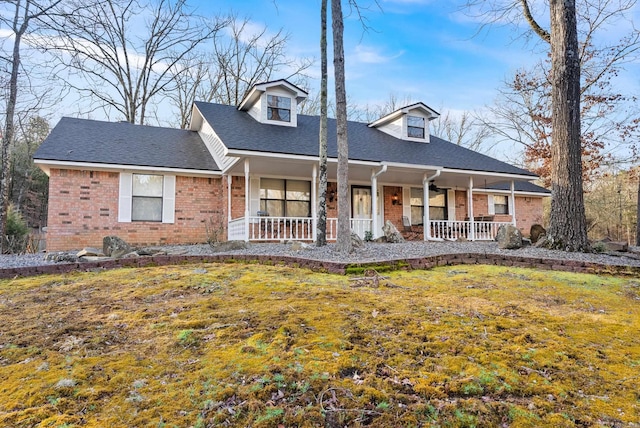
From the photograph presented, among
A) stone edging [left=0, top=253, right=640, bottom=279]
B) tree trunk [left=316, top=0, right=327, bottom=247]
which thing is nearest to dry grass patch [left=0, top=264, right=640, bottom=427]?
stone edging [left=0, top=253, right=640, bottom=279]

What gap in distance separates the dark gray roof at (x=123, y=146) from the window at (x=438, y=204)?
8.21 meters

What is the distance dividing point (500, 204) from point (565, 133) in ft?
31.2

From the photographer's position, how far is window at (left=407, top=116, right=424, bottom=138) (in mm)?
14023

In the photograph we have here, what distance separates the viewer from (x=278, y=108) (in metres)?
12.4

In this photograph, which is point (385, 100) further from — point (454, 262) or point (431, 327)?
point (431, 327)

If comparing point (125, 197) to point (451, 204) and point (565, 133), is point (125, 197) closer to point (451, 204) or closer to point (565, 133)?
point (565, 133)

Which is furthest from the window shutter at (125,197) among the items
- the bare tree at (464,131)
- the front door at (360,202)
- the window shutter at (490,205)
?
the bare tree at (464,131)

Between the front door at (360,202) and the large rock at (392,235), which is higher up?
the front door at (360,202)

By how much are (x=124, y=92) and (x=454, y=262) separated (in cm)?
1900

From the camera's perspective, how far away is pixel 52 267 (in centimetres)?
527

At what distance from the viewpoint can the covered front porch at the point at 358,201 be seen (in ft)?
33.9

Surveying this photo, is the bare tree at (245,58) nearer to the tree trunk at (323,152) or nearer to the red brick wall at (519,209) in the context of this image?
the red brick wall at (519,209)

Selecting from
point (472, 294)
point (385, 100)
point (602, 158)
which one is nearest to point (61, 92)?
point (472, 294)

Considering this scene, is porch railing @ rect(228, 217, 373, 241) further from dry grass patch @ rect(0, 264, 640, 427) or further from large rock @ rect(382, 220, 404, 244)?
dry grass patch @ rect(0, 264, 640, 427)
